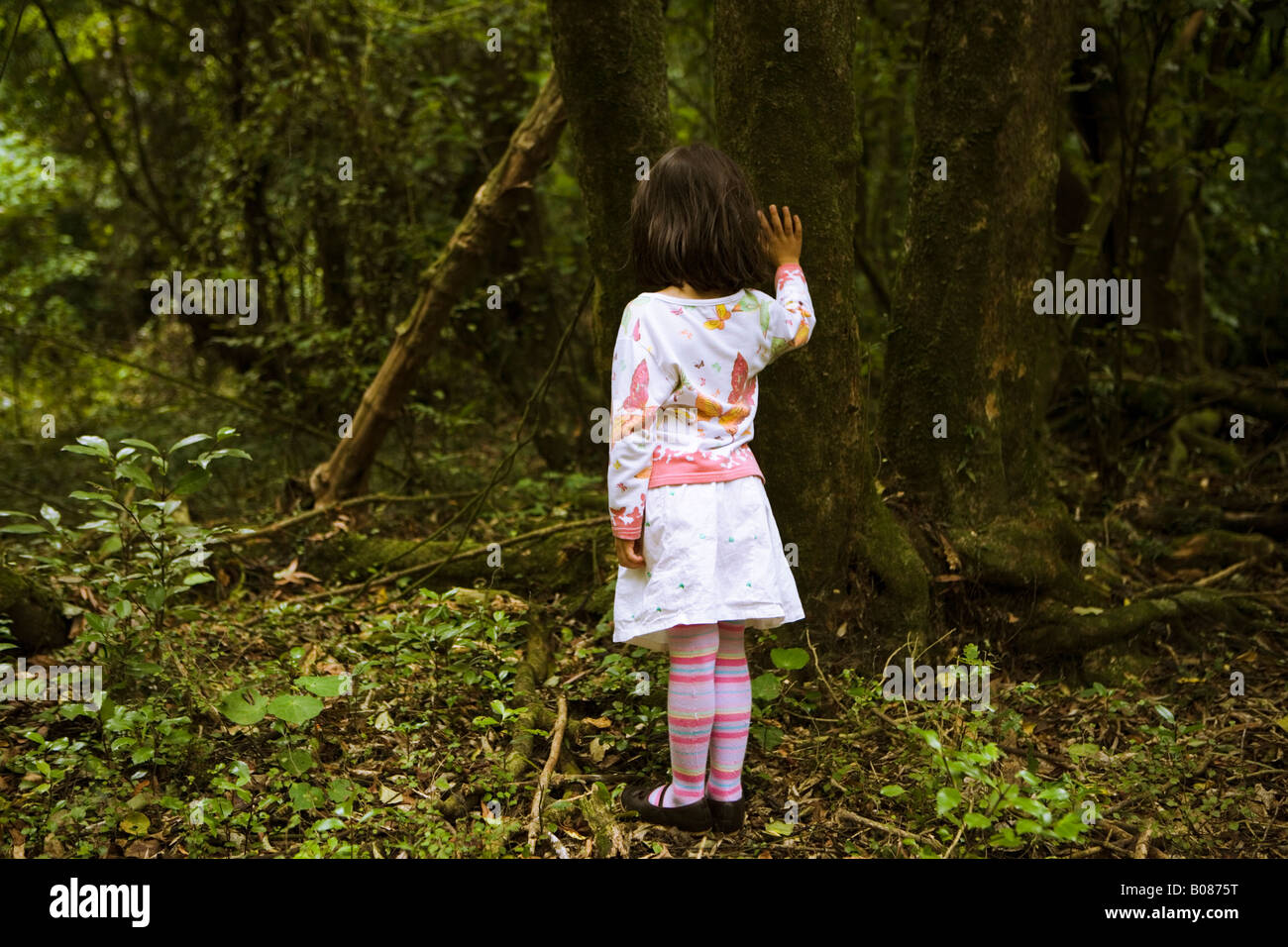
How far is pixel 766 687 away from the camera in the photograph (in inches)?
121

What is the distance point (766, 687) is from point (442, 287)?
9.56 ft

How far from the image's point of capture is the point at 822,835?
9.08ft

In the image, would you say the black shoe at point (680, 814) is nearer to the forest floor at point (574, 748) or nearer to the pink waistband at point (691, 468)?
the forest floor at point (574, 748)

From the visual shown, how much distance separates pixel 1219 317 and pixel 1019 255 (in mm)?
5257

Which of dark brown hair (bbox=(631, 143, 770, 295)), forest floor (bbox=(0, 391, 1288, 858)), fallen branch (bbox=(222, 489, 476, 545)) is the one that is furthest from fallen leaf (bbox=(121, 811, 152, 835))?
fallen branch (bbox=(222, 489, 476, 545))

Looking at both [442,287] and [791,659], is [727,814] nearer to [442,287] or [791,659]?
[791,659]

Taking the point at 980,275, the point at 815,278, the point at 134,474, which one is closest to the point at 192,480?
the point at 134,474

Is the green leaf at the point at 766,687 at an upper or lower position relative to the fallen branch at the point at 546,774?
upper

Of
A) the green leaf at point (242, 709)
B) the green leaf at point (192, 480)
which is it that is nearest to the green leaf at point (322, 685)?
the green leaf at point (242, 709)

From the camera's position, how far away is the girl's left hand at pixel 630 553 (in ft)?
8.56

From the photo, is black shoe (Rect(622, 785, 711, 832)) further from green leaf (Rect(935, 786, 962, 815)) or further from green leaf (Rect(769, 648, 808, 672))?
green leaf (Rect(935, 786, 962, 815))

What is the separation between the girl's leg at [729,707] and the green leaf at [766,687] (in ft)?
1.05

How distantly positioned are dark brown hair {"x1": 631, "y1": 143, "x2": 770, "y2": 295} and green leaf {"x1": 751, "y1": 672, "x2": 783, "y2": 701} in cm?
120
